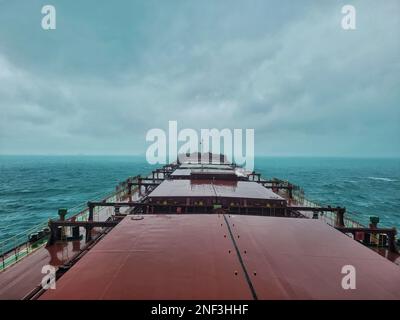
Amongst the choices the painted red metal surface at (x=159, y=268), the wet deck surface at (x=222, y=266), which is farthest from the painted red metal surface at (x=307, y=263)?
the painted red metal surface at (x=159, y=268)

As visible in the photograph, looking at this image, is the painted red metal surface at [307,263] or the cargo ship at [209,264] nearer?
the cargo ship at [209,264]

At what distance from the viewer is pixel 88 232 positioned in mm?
18016

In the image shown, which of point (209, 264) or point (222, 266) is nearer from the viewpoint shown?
point (222, 266)

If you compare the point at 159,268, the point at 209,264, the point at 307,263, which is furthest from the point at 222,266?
the point at 307,263

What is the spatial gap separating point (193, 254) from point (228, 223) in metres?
4.62

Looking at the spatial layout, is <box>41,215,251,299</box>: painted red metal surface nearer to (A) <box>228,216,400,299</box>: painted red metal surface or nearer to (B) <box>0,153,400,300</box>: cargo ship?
(B) <box>0,153,400,300</box>: cargo ship

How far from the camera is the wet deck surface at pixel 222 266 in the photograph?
7.07m

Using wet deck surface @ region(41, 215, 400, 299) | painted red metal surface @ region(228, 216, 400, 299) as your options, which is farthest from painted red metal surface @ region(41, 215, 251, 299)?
painted red metal surface @ region(228, 216, 400, 299)

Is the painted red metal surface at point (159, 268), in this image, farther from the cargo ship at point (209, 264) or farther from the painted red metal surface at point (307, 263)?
the painted red metal surface at point (307, 263)

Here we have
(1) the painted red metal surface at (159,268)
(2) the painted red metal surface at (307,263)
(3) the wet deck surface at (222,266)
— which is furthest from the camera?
(2) the painted red metal surface at (307,263)

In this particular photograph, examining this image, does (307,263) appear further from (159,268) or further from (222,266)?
(159,268)

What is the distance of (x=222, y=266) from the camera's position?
8.63m
